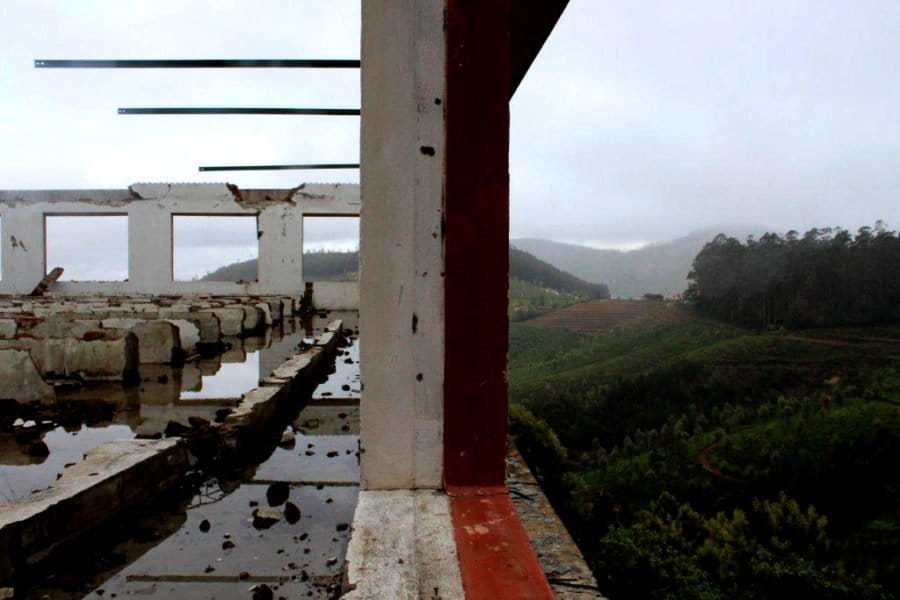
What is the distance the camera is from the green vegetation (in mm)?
11609


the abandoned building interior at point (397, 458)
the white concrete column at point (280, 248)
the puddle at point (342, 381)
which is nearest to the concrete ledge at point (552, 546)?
the abandoned building interior at point (397, 458)

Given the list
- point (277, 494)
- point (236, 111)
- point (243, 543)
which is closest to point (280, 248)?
point (236, 111)

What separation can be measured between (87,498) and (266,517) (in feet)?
1.91

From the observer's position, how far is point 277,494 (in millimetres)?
2342

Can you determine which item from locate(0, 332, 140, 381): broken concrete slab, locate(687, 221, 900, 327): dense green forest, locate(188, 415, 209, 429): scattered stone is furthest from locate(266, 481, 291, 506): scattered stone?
locate(687, 221, 900, 327): dense green forest

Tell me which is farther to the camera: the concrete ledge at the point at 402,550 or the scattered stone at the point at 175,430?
the scattered stone at the point at 175,430

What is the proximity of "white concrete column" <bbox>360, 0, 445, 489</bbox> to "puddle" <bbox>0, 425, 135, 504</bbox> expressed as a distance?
60.3 inches

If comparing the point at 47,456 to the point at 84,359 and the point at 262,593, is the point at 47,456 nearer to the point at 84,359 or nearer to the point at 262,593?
Result: the point at 262,593

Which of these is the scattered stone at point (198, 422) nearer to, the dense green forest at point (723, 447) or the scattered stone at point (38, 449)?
the scattered stone at point (38, 449)

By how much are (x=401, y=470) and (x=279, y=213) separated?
14619 millimetres

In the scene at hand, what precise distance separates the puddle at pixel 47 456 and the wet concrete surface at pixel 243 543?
2.09 feet

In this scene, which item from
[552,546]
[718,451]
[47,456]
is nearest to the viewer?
[552,546]

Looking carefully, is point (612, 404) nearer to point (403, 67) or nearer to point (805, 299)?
point (805, 299)

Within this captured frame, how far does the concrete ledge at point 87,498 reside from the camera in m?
1.64
